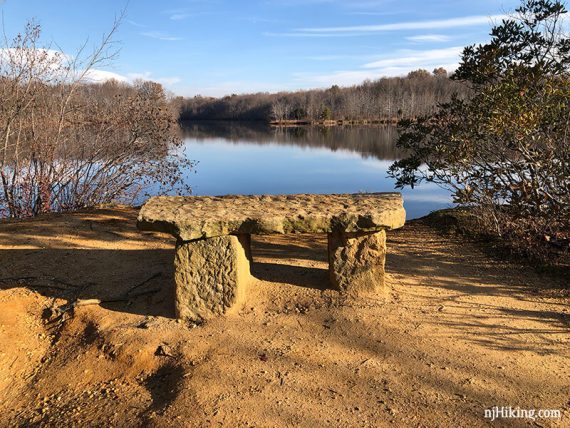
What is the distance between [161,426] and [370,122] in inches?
2527

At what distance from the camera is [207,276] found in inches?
174

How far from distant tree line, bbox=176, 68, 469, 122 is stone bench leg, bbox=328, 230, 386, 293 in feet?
182

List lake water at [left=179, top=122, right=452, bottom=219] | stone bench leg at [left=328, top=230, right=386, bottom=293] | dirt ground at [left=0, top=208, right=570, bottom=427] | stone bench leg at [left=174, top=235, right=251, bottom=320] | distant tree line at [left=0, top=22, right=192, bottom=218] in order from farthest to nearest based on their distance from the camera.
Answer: lake water at [left=179, top=122, right=452, bottom=219]
distant tree line at [left=0, top=22, right=192, bottom=218]
stone bench leg at [left=328, top=230, right=386, bottom=293]
stone bench leg at [left=174, top=235, right=251, bottom=320]
dirt ground at [left=0, top=208, right=570, bottom=427]

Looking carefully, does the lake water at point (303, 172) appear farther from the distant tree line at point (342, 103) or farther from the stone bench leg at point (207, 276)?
the distant tree line at point (342, 103)

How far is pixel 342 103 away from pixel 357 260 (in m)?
74.4

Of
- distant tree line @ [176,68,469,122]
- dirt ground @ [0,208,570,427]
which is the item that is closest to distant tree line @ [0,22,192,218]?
dirt ground @ [0,208,570,427]

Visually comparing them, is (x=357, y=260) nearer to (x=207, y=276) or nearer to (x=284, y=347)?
(x=284, y=347)

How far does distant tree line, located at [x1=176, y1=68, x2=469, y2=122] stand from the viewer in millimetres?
66062

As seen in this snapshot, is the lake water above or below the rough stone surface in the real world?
below

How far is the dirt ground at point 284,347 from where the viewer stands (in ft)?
10.6

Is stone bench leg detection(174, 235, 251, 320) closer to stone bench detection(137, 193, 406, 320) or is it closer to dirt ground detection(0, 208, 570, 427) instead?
stone bench detection(137, 193, 406, 320)

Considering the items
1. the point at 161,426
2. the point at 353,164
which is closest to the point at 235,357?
the point at 161,426

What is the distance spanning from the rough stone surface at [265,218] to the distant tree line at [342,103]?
5572cm

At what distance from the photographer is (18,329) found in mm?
4500
